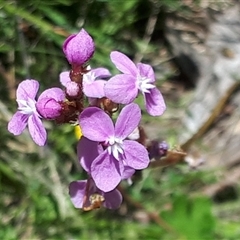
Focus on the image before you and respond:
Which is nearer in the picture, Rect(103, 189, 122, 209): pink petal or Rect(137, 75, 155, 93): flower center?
Rect(137, 75, 155, 93): flower center

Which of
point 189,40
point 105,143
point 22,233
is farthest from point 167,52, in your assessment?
point 105,143

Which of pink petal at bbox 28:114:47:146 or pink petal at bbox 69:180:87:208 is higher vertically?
pink petal at bbox 28:114:47:146

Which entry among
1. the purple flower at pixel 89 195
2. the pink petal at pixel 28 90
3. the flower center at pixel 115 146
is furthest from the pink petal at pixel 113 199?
the pink petal at pixel 28 90

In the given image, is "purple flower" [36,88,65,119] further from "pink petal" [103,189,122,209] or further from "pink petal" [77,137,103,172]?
"pink petal" [103,189,122,209]

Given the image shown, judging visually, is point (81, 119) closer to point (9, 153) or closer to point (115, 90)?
point (115, 90)

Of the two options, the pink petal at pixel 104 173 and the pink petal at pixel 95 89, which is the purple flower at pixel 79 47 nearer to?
the pink petal at pixel 95 89

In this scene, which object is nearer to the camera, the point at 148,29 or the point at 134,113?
the point at 134,113

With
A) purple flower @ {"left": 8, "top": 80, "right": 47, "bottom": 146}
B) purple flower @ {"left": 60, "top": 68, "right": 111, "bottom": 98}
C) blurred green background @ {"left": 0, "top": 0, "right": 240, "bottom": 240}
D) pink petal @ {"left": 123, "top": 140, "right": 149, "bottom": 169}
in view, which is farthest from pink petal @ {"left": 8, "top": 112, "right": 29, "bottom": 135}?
blurred green background @ {"left": 0, "top": 0, "right": 240, "bottom": 240}

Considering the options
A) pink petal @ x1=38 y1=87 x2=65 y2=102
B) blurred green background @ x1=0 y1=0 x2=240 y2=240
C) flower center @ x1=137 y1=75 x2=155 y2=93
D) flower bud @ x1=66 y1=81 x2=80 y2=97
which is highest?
flower bud @ x1=66 y1=81 x2=80 y2=97
